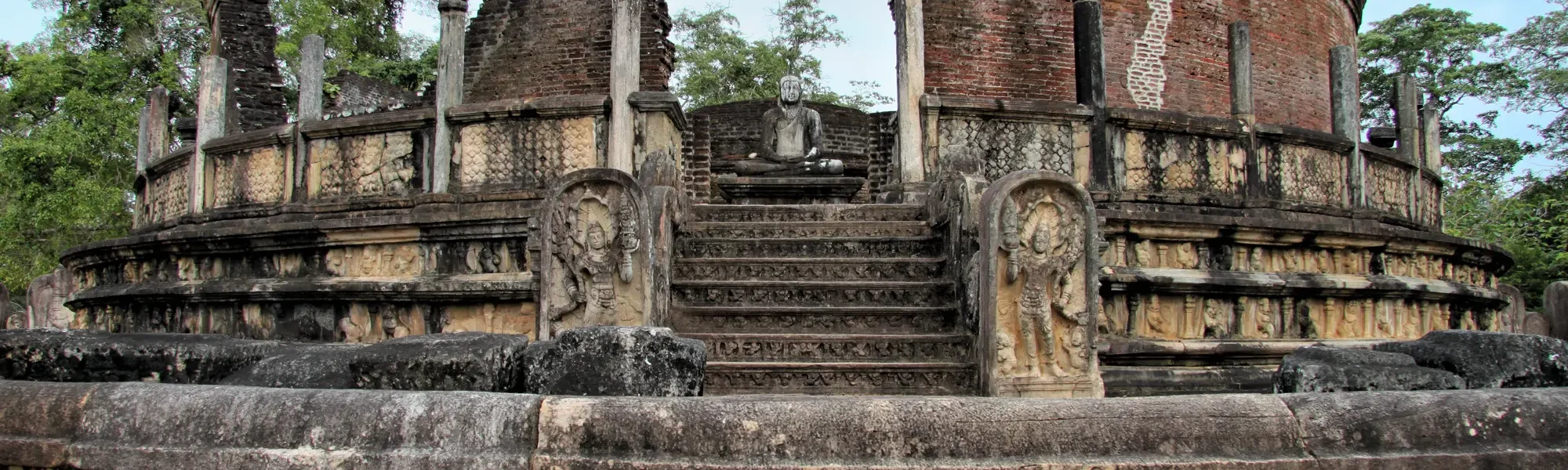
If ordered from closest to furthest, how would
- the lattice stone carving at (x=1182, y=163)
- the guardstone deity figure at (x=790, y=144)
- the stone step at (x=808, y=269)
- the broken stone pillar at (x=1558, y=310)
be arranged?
the stone step at (x=808, y=269), the lattice stone carving at (x=1182, y=163), the broken stone pillar at (x=1558, y=310), the guardstone deity figure at (x=790, y=144)

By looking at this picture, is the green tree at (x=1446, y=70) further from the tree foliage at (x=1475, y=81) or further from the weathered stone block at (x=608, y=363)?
the weathered stone block at (x=608, y=363)

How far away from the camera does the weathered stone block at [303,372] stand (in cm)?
364

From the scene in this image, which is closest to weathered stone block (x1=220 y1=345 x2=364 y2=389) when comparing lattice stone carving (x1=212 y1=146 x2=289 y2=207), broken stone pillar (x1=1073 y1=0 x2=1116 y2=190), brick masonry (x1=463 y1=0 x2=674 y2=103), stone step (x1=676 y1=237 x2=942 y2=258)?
stone step (x1=676 y1=237 x2=942 y2=258)

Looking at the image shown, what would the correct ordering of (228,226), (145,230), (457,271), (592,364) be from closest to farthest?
(592,364) < (457,271) < (228,226) < (145,230)

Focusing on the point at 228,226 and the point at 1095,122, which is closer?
the point at 1095,122

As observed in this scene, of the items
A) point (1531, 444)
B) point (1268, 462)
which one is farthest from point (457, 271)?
point (1531, 444)

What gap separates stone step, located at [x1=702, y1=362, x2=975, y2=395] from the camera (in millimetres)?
6031

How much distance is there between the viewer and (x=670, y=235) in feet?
22.7

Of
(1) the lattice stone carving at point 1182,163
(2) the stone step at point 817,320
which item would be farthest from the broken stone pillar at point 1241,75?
(2) the stone step at point 817,320

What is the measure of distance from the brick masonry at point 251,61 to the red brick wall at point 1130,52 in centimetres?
953

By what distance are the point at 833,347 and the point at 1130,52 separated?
9.10 metres

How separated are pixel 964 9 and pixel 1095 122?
5782 mm

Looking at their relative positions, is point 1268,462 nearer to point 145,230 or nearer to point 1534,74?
point 145,230

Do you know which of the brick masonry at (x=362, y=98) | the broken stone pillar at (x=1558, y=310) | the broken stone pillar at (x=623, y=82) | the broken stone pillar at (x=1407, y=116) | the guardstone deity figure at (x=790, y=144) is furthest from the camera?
the brick masonry at (x=362, y=98)
